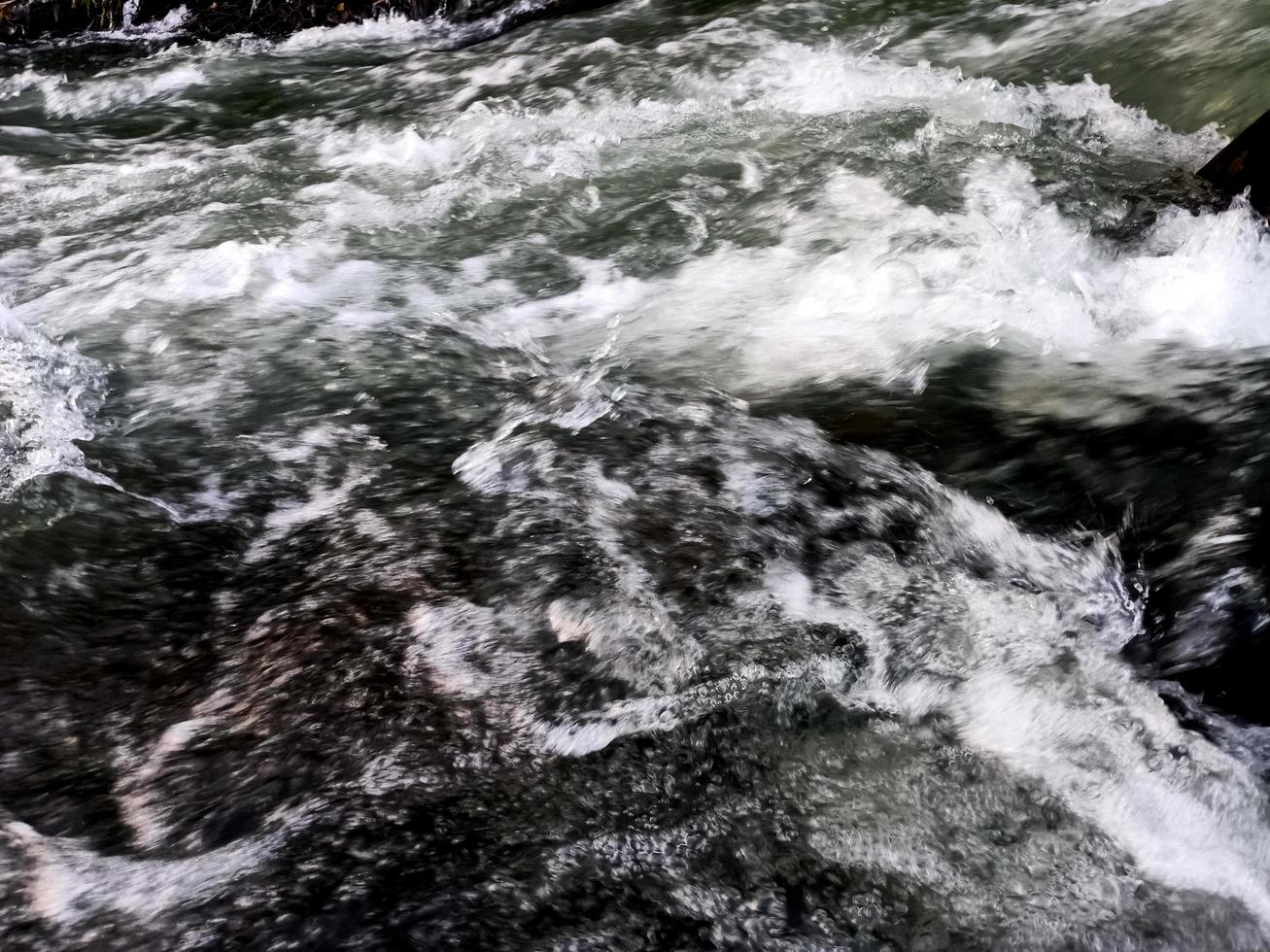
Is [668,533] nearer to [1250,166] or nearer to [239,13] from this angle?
[1250,166]

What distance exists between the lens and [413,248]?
4.15m

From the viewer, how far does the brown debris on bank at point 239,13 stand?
21.5 ft

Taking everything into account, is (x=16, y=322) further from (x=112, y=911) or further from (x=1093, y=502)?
(x=1093, y=502)

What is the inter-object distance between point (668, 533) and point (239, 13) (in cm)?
599

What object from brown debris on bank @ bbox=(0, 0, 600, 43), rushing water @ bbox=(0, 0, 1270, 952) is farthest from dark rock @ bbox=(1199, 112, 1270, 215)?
brown debris on bank @ bbox=(0, 0, 600, 43)

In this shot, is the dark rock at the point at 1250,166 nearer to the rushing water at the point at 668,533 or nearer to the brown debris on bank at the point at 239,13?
the rushing water at the point at 668,533

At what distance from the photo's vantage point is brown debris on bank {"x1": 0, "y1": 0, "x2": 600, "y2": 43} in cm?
655

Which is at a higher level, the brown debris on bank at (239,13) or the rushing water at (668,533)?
the brown debris on bank at (239,13)

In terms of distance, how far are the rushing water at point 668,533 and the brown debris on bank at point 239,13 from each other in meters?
2.18

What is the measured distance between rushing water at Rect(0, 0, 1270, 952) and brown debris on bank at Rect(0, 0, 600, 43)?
7.17 feet

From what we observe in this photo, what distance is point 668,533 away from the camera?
259 centimetres

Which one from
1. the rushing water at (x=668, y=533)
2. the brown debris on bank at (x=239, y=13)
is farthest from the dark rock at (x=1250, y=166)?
the brown debris on bank at (x=239, y=13)

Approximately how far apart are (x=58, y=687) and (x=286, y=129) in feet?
12.8

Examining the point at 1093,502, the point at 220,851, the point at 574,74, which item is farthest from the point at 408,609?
the point at 574,74
